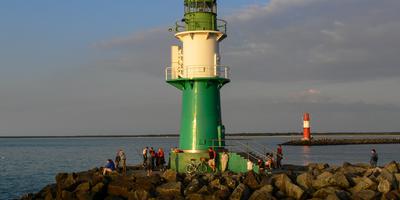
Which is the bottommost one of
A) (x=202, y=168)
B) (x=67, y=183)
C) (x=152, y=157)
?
(x=67, y=183)

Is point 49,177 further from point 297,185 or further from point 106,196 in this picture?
point 297,185

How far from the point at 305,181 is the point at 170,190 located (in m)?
4.57

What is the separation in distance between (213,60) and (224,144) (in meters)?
3.61

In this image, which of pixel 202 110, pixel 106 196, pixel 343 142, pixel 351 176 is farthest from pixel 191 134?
pixel 343 142

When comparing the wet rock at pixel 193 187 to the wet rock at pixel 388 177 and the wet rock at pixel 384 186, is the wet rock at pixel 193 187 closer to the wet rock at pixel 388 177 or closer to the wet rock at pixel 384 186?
the wet rock at pixel 384 186

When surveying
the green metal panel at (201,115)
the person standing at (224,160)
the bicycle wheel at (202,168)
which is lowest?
the bicycle wheel at (202,168)

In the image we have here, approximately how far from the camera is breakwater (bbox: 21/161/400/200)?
18.0m

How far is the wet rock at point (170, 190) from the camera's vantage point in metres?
18.6

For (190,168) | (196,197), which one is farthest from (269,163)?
(196,197)

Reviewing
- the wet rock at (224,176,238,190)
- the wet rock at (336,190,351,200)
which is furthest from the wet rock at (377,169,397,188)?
the wet rock at (224,176,238,190)

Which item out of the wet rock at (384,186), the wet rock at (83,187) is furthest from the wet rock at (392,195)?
the wet rock at (83,187)

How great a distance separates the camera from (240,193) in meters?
17.9

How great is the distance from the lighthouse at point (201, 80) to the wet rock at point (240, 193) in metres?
5.24

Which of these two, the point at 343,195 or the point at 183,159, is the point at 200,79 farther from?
the point at 343,195
